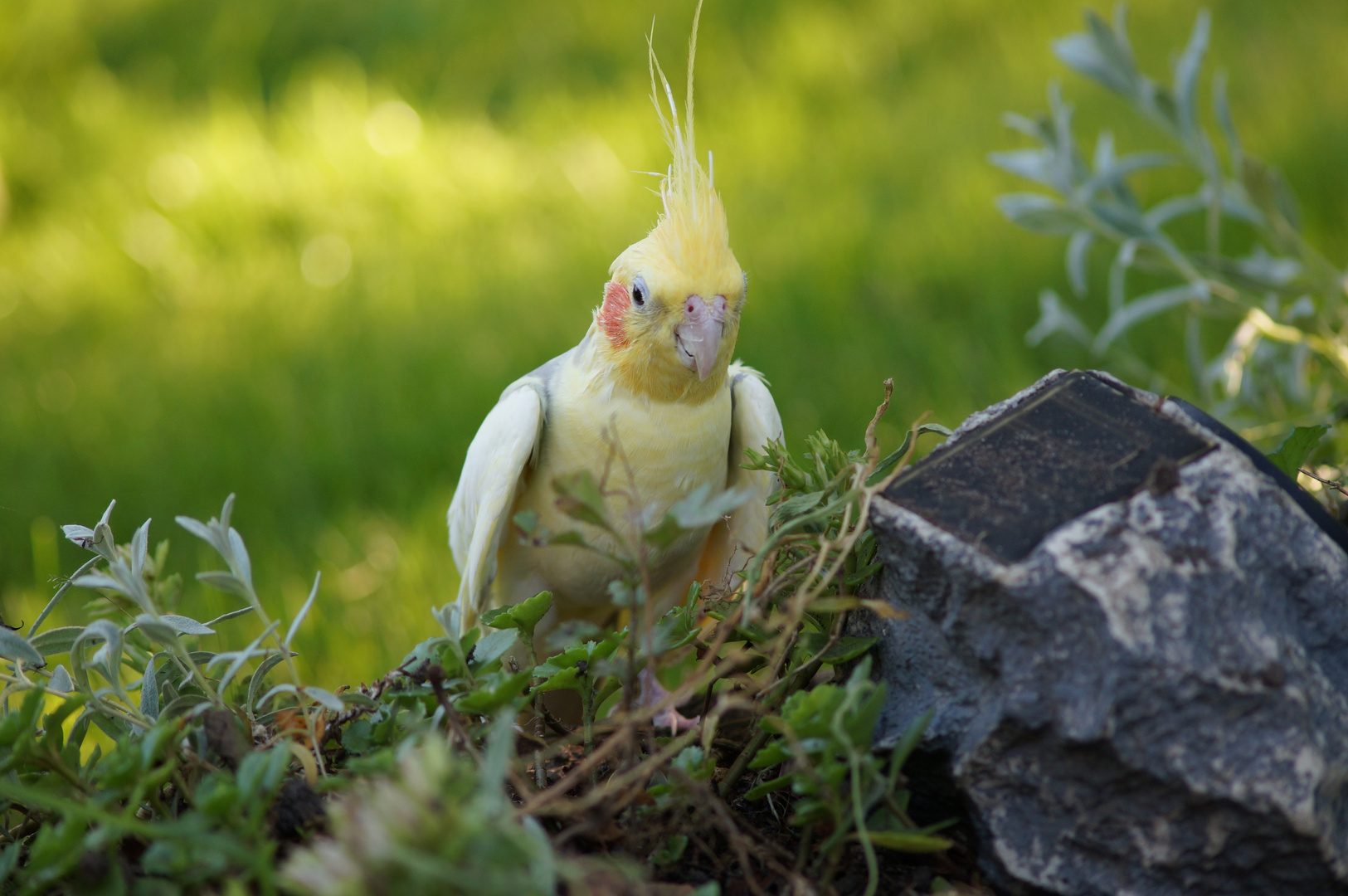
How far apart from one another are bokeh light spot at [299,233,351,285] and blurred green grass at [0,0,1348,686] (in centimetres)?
2

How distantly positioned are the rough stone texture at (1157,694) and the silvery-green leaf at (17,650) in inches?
49.7

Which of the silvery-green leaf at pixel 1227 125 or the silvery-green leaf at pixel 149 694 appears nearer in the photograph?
the silvery-green leaf at pixel 149 694

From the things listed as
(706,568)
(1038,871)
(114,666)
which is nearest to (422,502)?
(706,568)

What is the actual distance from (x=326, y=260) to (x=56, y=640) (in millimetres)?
3986

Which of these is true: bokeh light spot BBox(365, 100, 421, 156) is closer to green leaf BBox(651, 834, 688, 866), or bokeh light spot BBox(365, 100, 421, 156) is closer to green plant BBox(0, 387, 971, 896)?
green plant BBox(0, 387, 971, 896)

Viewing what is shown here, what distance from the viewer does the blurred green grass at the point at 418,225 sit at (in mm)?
4027

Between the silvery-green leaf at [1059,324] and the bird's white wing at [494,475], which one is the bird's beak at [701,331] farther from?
the silvery-green leaf at [1059,324]

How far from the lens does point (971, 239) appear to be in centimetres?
461

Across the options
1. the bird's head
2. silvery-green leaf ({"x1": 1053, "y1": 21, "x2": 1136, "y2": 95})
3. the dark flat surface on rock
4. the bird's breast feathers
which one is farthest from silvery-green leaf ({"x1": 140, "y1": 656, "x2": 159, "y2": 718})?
silvery-green leaf ({"x1": 1053, "y1": 21, "x2": 1136, "y2": 95})

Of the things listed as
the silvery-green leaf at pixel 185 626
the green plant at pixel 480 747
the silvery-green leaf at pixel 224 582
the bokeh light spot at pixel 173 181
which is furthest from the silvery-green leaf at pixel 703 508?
the bokeh light spot at pixel 173 181

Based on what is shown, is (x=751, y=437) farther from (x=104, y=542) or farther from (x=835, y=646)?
(x=104, y=542)

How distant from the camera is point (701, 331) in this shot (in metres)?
2.02

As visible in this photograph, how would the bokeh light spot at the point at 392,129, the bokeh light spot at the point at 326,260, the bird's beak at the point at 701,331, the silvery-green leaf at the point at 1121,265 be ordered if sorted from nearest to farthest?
the bird's beak at the point at 701,331 < the silvery-green leaf at the point at 1121,265 < the bokeh light spot at the point at 326,260 < the bokeh light spot at the point at 392,129

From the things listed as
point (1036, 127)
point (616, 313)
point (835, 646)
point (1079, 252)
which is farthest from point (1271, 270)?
point (835, 646)
